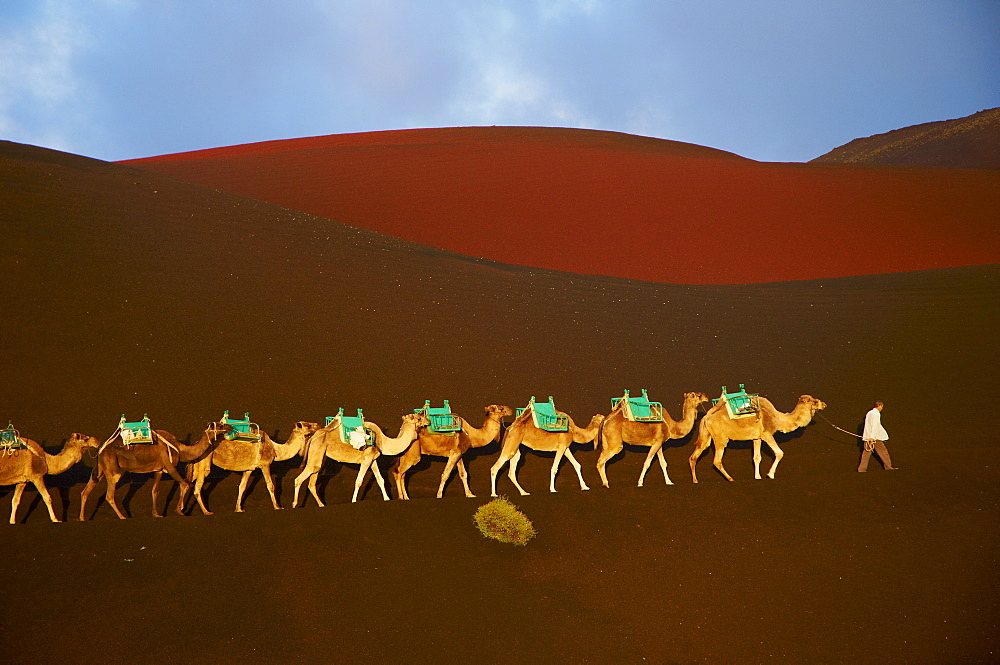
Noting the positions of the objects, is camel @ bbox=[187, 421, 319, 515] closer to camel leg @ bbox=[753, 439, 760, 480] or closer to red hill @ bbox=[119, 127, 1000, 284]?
camel leg @ bbox=[753, 439, 760, 480]

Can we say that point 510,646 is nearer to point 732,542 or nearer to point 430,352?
point 732,542

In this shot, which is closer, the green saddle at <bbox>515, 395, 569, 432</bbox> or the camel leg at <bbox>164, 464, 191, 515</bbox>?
the camel leg at <bbox>164, 464, 191, 515</bbox>

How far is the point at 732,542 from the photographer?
36.3 feet

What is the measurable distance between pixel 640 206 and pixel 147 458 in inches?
1460

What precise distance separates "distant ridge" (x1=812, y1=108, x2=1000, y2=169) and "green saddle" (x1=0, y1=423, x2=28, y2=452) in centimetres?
7077

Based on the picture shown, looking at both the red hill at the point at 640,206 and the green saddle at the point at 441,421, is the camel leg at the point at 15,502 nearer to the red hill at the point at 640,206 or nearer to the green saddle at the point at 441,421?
the green saddle at the point at 441,421

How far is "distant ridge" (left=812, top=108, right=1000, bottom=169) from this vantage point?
2781 inches

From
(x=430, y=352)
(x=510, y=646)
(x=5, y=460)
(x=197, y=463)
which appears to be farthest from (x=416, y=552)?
(x=430, y=352)

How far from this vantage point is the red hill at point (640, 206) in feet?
124

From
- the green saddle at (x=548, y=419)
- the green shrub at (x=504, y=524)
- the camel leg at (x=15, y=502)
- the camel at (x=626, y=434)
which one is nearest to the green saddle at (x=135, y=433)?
the camel leg at (x=15, y=502)

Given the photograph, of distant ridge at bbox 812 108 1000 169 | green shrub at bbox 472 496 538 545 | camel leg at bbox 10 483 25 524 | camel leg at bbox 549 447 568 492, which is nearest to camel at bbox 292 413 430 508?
green shrub at bbox 472 496 538 545

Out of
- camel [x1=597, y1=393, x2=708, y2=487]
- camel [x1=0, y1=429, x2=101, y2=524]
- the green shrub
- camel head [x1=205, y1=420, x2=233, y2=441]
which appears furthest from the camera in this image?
camel [x1=597, y1=393, x2=708, y2=487]

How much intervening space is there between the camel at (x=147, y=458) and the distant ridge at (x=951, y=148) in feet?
226

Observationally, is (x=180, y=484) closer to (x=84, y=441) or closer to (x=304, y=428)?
(x=84, y=441)
